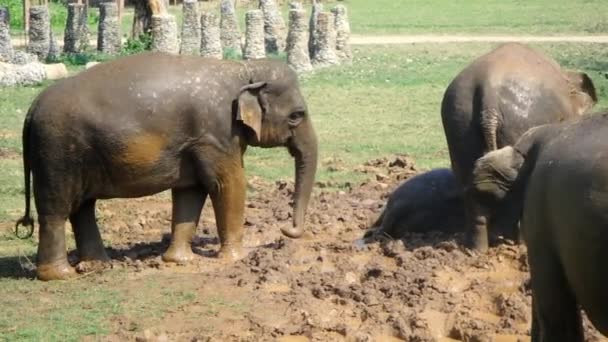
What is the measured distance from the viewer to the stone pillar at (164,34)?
77.4ft

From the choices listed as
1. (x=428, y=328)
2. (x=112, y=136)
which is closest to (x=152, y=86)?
(x=112, y=136)

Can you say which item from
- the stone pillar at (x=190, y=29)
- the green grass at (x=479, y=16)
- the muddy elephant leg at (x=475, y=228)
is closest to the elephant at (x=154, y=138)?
the muddy elephant leg at (x=475, y=228)

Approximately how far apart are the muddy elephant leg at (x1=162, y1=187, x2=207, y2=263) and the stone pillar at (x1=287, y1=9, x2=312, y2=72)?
12980 millimetres

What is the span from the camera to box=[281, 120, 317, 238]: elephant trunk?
9.83 meters

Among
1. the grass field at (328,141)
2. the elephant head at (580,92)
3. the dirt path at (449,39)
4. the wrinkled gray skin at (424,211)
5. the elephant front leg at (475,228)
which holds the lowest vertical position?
the dirt path at (449,39)

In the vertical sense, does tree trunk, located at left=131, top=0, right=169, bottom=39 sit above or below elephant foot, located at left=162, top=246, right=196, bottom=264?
below

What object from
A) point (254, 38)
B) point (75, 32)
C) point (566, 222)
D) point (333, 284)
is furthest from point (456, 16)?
point (566, 222)

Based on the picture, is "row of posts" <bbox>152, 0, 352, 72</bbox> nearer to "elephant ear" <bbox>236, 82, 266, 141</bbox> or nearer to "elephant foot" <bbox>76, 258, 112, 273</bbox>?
"elephant ear" <bbox>236, 82, 266, 141</bbox>

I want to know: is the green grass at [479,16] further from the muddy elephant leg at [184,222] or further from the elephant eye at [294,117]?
the muddy elephant leg at [184,222]

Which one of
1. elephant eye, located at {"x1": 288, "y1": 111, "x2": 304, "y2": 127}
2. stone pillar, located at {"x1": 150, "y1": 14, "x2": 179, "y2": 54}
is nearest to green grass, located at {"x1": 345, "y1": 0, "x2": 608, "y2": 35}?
stone pillar, located at {"x1": 150, "y1": 14, "x2": 179, "y2": 54}

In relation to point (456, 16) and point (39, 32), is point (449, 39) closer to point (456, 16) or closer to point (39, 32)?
point (456, 16)

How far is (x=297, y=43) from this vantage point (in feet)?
74.0

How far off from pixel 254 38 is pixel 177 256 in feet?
49.8

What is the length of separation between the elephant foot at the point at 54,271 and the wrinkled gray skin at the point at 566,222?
13.6 ft
